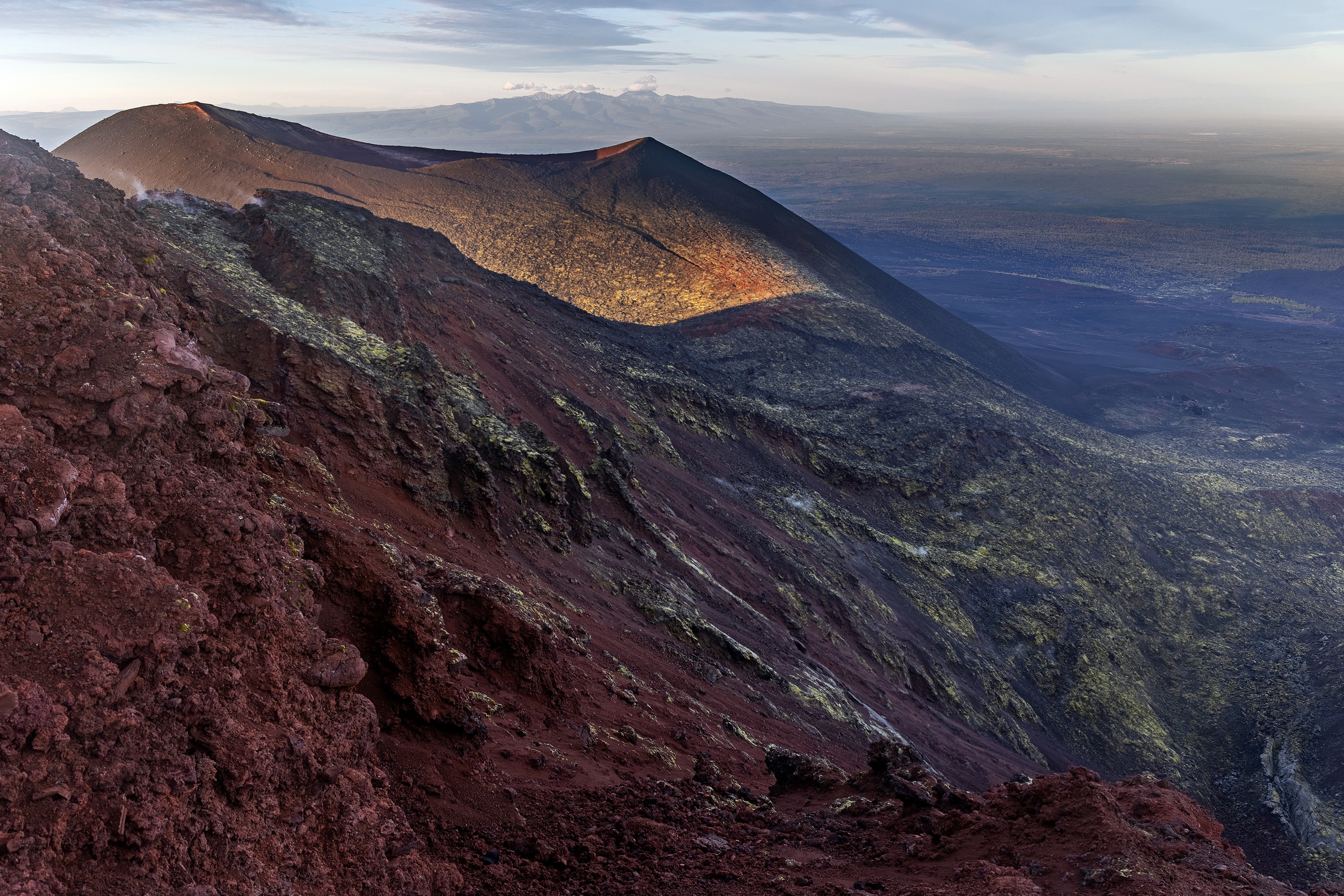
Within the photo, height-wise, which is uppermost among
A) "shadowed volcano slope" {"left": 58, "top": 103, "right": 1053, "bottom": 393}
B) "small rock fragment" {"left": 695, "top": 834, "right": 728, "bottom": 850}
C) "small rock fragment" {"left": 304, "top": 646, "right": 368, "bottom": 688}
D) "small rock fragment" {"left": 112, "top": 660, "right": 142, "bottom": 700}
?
"shadowed volcano slope" {"left": 58, "top": 103, "right": 1053, "bottom": 393}

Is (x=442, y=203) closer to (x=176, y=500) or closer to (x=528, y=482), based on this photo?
(x=528, y=482)

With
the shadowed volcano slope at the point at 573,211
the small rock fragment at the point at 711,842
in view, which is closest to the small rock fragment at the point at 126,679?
the small rock fragment at the point at 711,842

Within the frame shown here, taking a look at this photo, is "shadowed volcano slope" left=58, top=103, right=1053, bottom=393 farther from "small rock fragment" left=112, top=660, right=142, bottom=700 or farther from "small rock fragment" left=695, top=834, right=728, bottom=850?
"small rock fragment" left=112, top=660, right=142, bottom=700

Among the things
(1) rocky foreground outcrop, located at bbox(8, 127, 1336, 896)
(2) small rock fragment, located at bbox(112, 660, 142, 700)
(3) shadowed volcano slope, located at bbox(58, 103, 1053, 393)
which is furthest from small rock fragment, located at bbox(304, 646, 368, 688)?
(3) shadowed volcano slope, located at bbox(58, 103, 1053, 393)

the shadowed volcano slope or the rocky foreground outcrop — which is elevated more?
the shadowed volcano slope

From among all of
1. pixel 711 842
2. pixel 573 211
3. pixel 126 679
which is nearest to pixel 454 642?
pixel 711 842

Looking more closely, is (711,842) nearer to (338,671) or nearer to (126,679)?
(338,671)

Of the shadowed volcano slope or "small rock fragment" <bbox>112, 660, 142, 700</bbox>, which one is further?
the shadowed volcano slope
